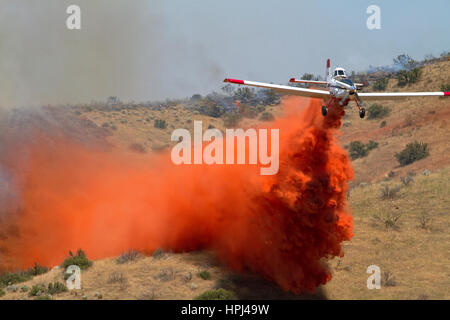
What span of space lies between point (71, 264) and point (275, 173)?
1059cm

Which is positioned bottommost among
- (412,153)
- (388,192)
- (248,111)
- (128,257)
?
(128,257)

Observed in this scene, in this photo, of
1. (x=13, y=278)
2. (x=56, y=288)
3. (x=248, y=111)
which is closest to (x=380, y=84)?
(x=248, y=111)

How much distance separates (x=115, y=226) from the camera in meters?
30.1

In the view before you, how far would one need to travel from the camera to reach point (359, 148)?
188 ft

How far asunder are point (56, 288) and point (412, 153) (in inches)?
1563

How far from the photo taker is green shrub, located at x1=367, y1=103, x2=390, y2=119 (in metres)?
67.8

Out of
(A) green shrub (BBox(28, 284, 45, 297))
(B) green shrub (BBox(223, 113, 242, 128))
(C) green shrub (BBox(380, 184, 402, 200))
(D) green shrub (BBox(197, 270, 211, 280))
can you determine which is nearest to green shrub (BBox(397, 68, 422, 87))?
(B) green shrub (BBox(223, 113, 242, 128))

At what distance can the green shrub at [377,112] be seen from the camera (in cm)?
6775

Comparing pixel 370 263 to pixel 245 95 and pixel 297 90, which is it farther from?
pixel 245 95

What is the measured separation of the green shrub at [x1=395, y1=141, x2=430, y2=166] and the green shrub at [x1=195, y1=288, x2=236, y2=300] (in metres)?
34.8

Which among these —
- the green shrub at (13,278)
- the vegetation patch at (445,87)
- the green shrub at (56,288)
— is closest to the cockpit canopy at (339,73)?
the green shrub at (56,288)
